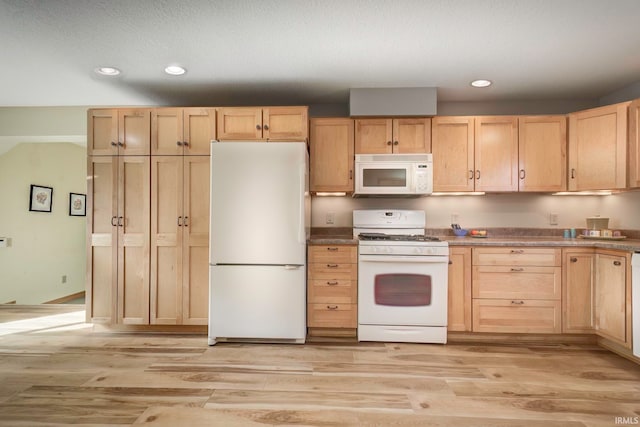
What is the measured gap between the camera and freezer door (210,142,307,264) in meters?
2.67

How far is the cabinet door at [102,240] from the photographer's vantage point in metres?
2.96

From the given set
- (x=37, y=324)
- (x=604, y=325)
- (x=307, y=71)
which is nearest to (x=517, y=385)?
(x=604, y=325)

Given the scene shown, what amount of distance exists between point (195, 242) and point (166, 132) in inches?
→ 41.7

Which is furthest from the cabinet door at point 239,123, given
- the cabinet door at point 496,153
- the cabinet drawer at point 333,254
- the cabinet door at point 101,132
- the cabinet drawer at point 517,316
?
the cabinet drawer at point 517,316

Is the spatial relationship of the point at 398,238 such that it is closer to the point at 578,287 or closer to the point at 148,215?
the point at 578,287

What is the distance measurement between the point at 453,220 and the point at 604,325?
1.46m

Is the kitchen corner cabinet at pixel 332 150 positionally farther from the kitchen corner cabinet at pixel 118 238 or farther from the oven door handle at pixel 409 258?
the kitchen corner cabinet at pixel 118 238

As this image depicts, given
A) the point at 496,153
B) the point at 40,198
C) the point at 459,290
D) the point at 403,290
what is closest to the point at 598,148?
the point at 496,153

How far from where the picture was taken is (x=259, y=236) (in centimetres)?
268

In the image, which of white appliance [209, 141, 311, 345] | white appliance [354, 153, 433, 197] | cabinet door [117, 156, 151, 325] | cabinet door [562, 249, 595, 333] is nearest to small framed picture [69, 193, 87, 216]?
cabinet door [117, 156, 151, 325]

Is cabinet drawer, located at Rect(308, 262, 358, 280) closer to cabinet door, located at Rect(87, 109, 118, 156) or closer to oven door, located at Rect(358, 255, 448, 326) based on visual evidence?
oven door, located at Rect(358, 255, 448, 326)

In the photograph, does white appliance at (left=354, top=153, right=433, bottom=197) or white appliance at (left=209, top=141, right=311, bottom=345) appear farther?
white appliance at (left=354, top=153, right=433, bottom=197)

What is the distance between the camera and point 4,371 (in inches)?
89.1

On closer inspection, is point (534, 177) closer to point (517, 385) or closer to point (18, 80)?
point (517, 385)
